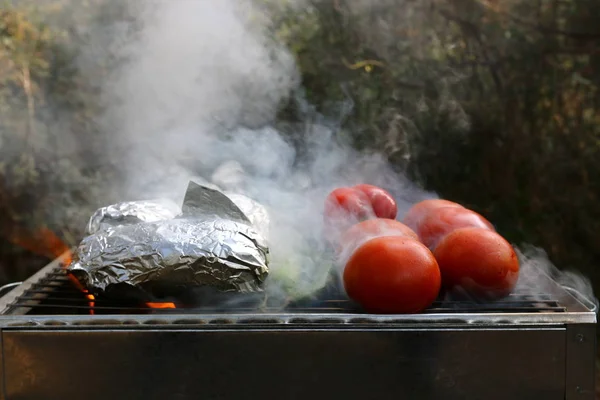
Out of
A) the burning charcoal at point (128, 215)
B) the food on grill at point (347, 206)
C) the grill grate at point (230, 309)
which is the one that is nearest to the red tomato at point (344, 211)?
the food on grill at point (347, 206)

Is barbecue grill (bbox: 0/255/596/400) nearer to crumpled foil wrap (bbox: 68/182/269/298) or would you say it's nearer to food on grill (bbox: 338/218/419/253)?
crumpled foil wrap (bbox: 68/182/269/298)

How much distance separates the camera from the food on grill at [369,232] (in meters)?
1.60

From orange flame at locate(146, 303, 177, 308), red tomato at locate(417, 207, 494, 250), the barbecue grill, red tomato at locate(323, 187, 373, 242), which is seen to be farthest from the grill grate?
red tomato at locate(323, 187, 373, 242)

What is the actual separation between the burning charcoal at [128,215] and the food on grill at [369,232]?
0.58m

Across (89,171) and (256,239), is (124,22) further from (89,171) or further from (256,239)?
(256,239)

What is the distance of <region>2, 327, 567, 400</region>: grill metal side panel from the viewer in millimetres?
1292

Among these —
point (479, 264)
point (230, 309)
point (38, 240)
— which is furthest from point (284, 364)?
point (38, 240)

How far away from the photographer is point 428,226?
1.79 metres

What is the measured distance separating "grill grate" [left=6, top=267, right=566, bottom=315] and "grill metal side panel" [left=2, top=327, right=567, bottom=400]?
0.16 metres

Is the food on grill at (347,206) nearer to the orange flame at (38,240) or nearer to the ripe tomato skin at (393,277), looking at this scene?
the ripe tomato skin at (393,277)

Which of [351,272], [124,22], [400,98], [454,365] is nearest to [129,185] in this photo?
[124,22]

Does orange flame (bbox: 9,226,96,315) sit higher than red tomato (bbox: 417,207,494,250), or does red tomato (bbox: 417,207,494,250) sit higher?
red tomato (bbox: 417,207,494,250)

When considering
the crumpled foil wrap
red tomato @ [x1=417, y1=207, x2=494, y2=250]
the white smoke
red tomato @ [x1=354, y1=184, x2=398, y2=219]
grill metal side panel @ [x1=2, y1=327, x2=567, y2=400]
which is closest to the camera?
grill metal side panel @ [x1=2, y1=327, x2=567, y2=400]

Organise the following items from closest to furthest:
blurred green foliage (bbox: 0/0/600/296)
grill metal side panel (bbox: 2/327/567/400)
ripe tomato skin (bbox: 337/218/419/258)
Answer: grill metal side panel (bbox: 2/327/567/400) < ripe tomato skin (bbox: 337/218/419/258) < blurred green foliage (bbox: 0/0/600/296)
